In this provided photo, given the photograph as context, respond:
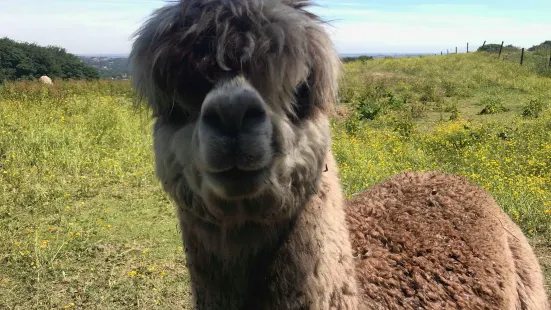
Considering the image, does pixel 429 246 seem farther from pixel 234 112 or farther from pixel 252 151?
pixel 234 112

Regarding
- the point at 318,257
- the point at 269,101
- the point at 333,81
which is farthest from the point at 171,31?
the point at 318,257

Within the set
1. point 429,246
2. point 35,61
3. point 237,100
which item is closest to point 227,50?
point 237,100

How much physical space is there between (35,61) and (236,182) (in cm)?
3636

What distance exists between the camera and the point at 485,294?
2266mm

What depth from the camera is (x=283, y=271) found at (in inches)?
63.2

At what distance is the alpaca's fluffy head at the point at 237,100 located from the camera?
135 cm

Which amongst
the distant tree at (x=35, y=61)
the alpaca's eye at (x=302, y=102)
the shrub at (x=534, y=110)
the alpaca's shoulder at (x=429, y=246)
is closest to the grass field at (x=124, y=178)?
the shrub at (x=534, y=110)

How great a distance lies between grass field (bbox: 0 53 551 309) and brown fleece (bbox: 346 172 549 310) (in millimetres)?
667

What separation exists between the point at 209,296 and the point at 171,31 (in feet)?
3.21

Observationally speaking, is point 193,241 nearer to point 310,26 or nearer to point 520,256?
point 310,26

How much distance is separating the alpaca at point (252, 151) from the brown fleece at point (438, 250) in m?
0.06

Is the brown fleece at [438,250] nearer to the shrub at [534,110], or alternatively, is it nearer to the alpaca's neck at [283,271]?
the alpaca's neck at [283,271]

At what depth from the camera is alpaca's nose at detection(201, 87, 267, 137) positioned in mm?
1307

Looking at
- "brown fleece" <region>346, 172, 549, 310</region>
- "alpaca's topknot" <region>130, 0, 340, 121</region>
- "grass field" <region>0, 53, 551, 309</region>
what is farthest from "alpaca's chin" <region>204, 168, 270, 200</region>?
"brown fleece" <region>346, 172, 549, 310</region>
